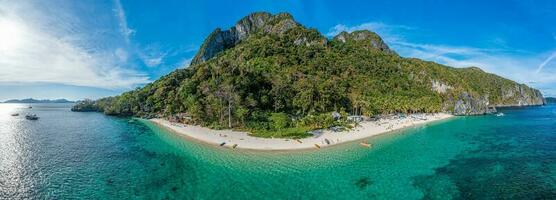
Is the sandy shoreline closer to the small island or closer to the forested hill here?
the small island

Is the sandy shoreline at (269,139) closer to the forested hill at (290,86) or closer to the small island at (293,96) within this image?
the small island at (293,96)

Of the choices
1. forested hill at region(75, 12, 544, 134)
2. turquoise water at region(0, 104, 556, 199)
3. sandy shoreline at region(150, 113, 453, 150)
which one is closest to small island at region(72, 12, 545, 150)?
sandy shoreline at region(150, 113, 453, 150)

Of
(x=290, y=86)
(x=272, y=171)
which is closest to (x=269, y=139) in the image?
(x=272, y=171)

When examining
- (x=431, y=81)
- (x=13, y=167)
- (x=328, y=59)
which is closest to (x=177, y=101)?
(x=13, y=167)

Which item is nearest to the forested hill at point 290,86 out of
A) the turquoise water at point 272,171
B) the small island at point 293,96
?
the small island at point 293,96

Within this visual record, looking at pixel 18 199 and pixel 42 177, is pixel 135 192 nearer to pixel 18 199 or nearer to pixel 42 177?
pixel 18 199
